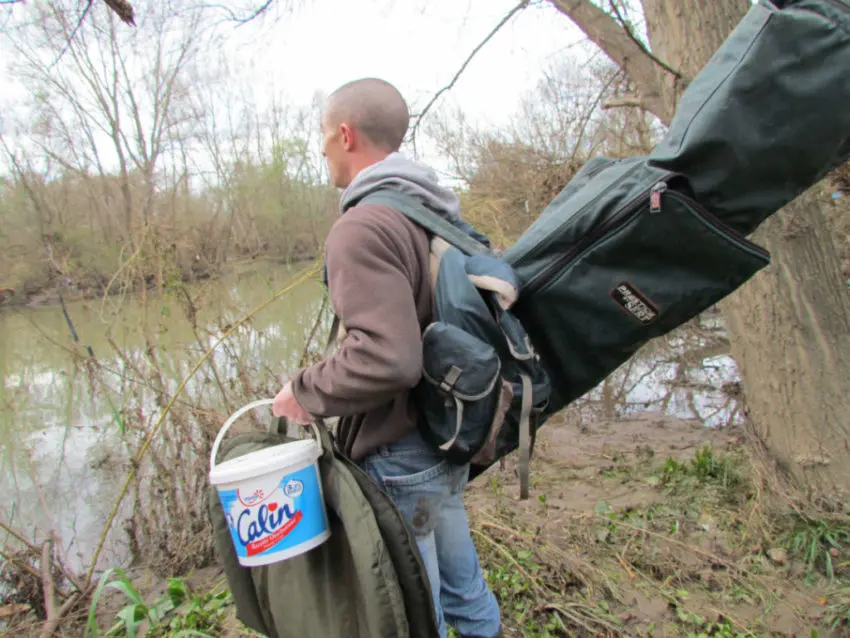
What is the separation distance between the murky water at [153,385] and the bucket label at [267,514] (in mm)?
2409

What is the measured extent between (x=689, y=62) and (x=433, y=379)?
2319mm

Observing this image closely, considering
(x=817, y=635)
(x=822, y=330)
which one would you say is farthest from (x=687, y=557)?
(x=822, y=330)

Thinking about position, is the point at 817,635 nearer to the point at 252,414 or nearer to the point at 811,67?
the point at 811,67

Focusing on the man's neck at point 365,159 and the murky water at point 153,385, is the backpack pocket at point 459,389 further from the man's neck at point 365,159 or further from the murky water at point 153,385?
the murky water at point 153,385

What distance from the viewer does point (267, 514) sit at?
131 centimetres

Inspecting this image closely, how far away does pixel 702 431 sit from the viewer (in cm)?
528

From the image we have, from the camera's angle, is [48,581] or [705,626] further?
[48,581]

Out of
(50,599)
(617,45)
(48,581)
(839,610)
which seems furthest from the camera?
(617,45)

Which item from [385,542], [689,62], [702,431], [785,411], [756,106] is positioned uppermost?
[689,62]

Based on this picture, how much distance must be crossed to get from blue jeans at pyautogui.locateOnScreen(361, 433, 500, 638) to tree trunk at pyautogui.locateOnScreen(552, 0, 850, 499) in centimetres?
192

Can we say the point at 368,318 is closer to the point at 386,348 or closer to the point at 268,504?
the point at 386,348

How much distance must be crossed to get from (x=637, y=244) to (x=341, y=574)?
1.04 metres

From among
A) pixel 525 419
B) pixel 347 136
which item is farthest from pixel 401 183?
pixel 525 419

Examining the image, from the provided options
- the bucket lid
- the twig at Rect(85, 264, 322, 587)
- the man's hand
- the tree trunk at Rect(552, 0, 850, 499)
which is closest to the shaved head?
the man's hand
